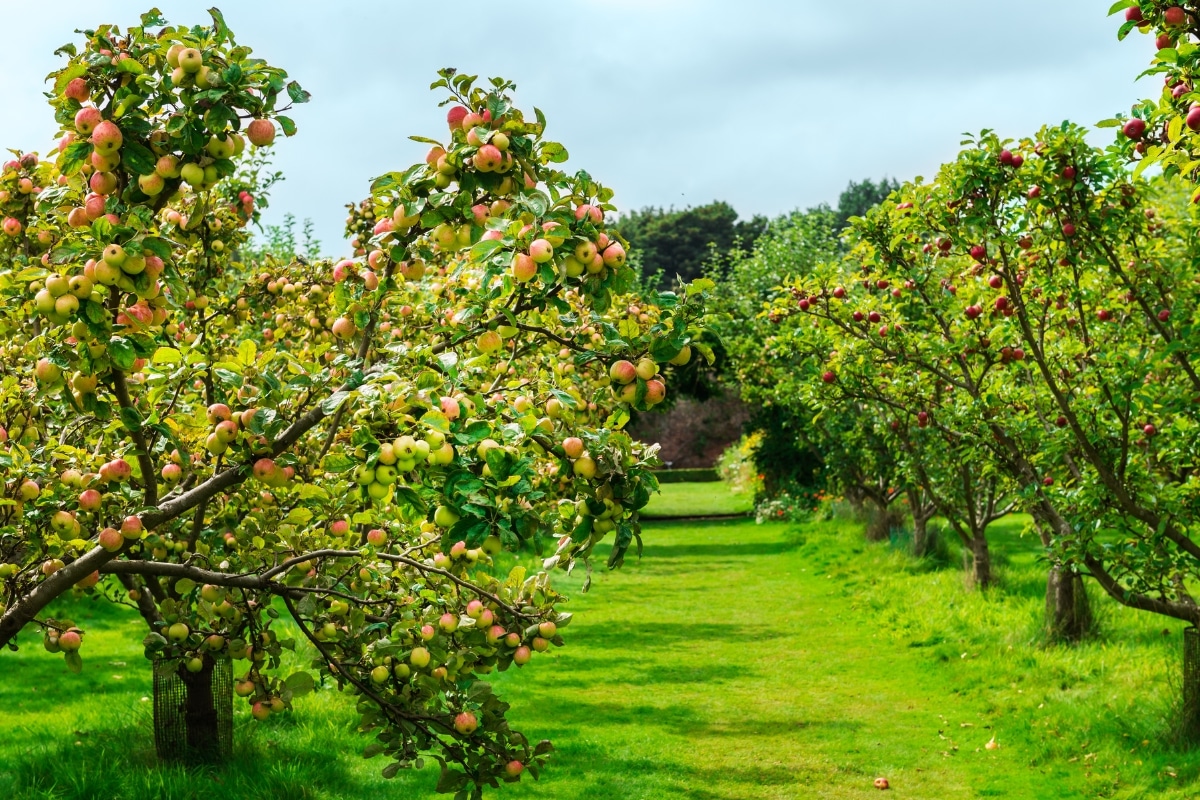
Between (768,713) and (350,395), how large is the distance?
715 cm

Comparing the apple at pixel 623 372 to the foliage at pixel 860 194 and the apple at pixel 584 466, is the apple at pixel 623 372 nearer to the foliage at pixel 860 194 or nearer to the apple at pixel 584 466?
the apple at pixel 584 466

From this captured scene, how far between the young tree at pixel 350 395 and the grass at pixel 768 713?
265cm

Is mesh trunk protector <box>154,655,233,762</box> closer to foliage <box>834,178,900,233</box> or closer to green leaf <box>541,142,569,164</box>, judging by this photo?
green leaf <box>541,142,569,164</box>

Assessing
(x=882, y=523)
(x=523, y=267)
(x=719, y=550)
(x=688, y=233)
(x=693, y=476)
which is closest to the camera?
(x=523, y=267)

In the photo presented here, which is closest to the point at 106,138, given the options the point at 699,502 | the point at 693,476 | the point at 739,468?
the point at 699,502

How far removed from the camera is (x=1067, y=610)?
33.8 ft

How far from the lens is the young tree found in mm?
3109

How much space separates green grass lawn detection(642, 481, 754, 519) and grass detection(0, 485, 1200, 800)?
1450 centimetres

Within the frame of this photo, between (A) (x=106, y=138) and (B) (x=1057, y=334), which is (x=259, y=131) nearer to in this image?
(A) (x=106, y=138)

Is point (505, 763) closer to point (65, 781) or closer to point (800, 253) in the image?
point (65, 781)

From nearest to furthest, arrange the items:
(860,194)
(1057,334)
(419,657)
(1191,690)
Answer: (419,657)
(1191,690)
(1057,334)
(860,194)

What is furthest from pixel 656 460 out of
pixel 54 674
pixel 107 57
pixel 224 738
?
pixel 54 674

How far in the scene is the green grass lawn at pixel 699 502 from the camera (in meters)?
29.2

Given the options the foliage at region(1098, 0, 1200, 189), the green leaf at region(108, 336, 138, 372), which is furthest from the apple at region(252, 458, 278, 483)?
the foliage at region(1098, 0, 1200, 189)
